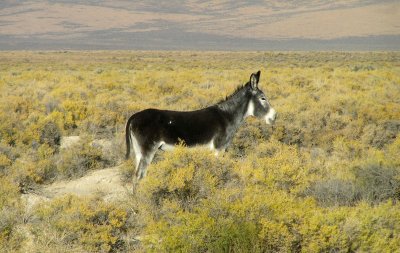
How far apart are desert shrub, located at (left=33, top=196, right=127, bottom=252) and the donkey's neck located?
2941 mm

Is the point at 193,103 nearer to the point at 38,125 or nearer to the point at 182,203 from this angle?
the point at 38,125

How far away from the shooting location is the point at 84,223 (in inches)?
194

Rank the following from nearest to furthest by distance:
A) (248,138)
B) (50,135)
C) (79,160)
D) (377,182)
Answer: (377,182), (79,160), (248,138), (50,135)

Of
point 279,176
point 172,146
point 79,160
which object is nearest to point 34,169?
point 79,160

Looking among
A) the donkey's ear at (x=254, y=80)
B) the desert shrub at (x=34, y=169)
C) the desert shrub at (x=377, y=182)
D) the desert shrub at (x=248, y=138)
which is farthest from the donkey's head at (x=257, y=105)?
the desert shrub at (x=34, y=169)

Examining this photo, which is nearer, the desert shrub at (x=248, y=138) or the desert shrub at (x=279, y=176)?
the desert shrub at (x=279, y=176)

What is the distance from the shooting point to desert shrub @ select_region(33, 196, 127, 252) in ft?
15.5

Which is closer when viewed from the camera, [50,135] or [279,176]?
[279,176]

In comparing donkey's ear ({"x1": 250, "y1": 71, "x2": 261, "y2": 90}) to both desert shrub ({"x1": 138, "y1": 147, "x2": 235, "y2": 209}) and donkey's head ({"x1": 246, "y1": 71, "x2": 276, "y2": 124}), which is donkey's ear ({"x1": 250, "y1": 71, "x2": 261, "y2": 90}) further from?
desert shrub ({"x1": 138, "y1": 147, "x2": 235, "y2": 209})

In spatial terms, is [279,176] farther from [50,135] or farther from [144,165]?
[50,135]

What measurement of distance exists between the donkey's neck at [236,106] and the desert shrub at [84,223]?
2.94 metres

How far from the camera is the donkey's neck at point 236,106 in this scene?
7629 millimetres

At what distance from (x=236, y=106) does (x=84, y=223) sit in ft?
12.1

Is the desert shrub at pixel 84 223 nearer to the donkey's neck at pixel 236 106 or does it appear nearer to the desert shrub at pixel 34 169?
the desert shrub at pixel 34 169
